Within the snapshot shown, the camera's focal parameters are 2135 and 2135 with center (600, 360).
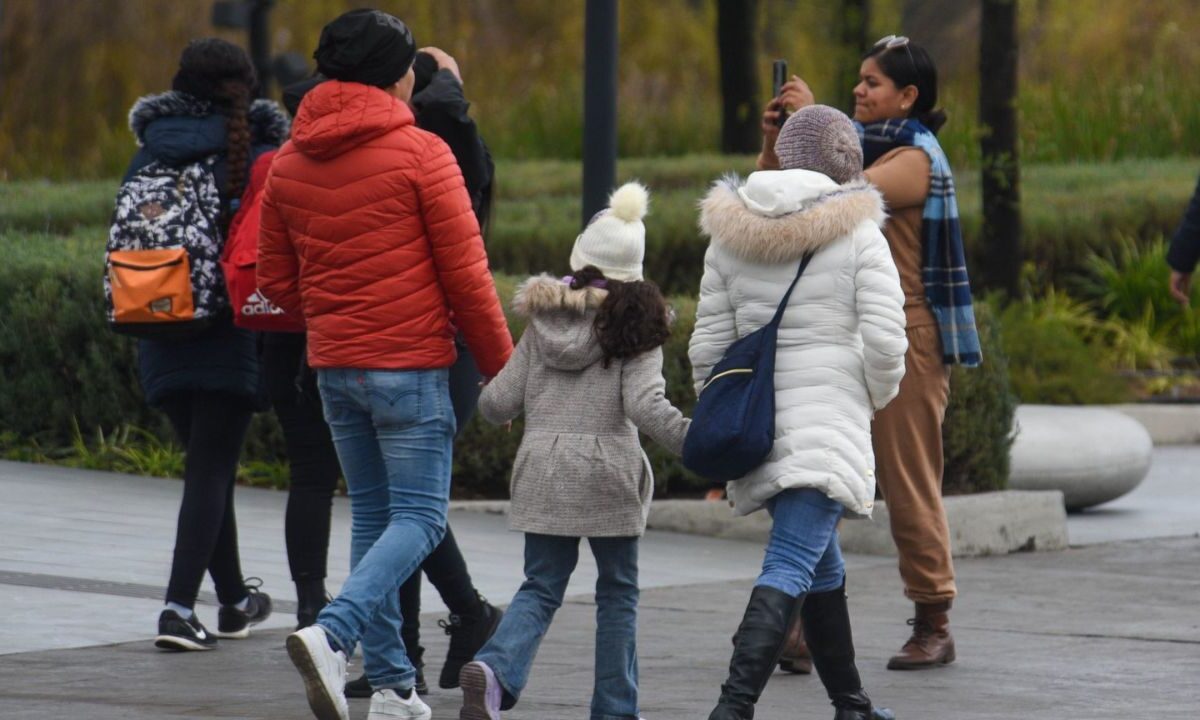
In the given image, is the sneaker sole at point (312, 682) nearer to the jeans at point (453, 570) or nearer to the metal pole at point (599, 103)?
the jeans at point (453, 570)

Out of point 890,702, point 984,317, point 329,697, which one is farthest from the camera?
point 984,317

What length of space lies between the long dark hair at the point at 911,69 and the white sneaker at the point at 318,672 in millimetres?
2595

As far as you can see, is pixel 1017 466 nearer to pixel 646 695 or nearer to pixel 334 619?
pixel 646 695

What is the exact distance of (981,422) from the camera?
976 centimetres

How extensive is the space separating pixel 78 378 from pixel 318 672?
6.03 meters

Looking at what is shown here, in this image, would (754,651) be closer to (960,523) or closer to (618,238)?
(618,238)

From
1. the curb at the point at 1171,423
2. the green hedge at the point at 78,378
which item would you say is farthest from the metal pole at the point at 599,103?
the curb at the point at 1171,423

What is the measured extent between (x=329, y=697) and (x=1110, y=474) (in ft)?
21.6

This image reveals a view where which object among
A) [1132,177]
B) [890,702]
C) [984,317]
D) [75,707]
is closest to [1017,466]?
[984,317]

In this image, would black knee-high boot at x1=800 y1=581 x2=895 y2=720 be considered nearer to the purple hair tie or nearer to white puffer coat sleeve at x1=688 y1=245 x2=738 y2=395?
white puffer coat sleeve at x1=688 y1=245 x2=738 y2=395

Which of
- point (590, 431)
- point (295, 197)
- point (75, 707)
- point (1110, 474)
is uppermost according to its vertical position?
point (295, 197)

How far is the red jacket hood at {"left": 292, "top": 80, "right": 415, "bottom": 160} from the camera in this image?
5.46 m

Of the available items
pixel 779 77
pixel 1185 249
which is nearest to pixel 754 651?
pixel 779 77

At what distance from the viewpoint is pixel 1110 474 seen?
10938 mm
